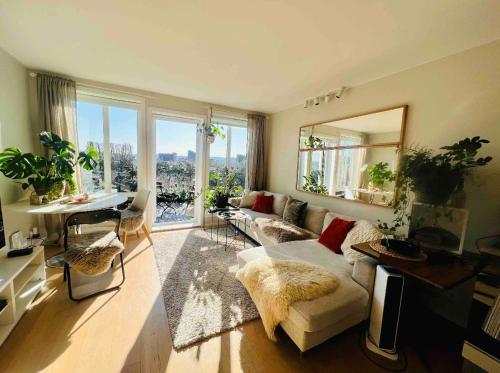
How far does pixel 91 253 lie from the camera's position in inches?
72.6

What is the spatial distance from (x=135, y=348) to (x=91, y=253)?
0.92 m

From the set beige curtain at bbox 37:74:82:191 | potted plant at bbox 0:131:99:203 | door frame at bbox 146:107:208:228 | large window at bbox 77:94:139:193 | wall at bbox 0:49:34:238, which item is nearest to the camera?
potted plant at bbox 0:131:99:203

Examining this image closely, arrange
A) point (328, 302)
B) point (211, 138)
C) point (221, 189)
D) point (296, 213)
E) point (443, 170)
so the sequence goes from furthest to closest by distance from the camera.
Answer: point (221, 189) → point (211, 138) → point (296, 213) → point (443, 170) → point (328, 302)

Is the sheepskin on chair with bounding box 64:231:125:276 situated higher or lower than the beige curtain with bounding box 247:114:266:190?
lower

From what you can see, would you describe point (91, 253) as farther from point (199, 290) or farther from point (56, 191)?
point (56, 191)

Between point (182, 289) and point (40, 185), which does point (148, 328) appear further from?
point (40, 185)

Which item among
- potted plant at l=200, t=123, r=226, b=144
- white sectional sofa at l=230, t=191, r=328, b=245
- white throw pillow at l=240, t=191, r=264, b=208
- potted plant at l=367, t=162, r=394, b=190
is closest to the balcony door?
potted plant at l=200, t=123, r=226, b=144

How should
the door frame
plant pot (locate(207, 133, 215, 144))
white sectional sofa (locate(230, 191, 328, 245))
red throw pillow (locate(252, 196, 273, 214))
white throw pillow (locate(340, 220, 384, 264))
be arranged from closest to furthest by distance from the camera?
white throw pillow (locate(340, 220, 384, 264)), white sectional sofa (locate(230, 191, 328, 245)), the door frame, red throw pillow (locate(252, 196, 273, 214)), plant pot (locate(207, 133, 215, 144))

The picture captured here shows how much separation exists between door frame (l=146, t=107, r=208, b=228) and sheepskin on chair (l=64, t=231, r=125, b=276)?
169cm

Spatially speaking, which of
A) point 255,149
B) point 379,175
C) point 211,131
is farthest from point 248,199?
point 379,175

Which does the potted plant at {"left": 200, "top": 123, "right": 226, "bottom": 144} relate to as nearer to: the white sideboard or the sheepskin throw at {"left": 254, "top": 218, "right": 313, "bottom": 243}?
the sheepskin throw at {"left": 254, "top": 218, "right": 313, "bottom": 243}

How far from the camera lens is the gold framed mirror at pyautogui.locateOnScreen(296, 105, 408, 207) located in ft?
7.72

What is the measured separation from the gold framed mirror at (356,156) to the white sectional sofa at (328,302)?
1.00m

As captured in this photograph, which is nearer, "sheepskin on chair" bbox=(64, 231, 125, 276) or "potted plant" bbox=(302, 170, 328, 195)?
"sheepskin on chair" bbox=(64, 231, 125, 276)
